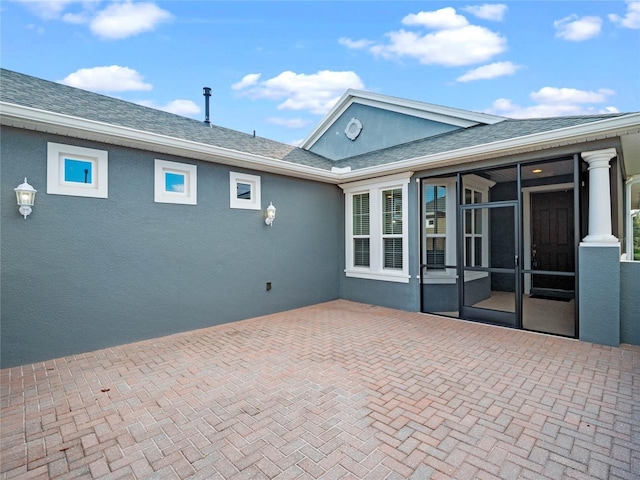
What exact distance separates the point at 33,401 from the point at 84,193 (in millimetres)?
2655

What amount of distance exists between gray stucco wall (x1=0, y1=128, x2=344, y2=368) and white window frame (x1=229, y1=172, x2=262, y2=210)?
0.40 ft

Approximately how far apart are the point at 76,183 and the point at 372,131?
7.77 metres

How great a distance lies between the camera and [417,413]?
278 centimetres

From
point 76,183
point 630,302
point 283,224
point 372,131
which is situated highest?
point 372,131

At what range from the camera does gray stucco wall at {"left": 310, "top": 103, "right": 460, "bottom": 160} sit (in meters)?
8.57

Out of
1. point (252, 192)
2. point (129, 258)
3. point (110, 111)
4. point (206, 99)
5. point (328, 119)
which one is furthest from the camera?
point (328, 119)

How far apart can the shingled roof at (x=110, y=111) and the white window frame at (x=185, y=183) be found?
63cm

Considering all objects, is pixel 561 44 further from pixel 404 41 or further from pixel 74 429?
pixel 74 429

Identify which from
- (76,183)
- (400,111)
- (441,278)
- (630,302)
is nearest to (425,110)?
(400,111)

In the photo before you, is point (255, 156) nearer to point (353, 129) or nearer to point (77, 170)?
point (77, 170)

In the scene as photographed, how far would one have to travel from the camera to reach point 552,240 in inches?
326

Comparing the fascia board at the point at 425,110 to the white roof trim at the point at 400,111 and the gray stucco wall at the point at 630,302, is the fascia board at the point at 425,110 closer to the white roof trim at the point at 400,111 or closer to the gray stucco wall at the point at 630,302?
the white roof trim at the point at 400,111

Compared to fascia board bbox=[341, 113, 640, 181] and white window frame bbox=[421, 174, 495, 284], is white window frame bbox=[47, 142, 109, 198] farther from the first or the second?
white window frame bbox=[421, 174, 495, 284]

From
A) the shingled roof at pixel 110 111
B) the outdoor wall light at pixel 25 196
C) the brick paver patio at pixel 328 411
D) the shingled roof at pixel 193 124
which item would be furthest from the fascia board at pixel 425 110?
the outdoor wall light at pixel 25 196
